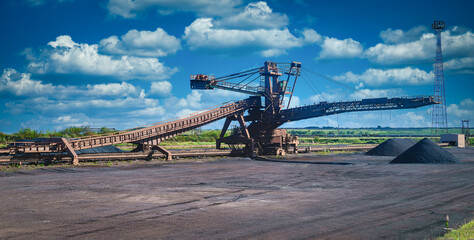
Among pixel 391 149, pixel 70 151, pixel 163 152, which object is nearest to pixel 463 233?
pixel 70 151

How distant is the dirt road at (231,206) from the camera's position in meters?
11.2

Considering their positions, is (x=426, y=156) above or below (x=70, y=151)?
below

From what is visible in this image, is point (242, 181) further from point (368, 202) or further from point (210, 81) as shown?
point (210, 81)

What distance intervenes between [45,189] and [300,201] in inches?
483

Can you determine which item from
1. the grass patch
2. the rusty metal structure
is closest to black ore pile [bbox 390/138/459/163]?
the rusty metal structure

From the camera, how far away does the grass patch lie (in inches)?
385

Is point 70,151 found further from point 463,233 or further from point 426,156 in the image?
point 426,156

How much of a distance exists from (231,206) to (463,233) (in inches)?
305

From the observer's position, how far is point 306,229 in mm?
11344

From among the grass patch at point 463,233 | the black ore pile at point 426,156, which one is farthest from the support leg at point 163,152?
the grass patch at point 463,233

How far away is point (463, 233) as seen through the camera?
10.2 m

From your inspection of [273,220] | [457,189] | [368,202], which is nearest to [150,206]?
[273,220]

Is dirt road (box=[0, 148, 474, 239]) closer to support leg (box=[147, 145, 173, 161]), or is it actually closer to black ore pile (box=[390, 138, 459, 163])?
black ore pile (box=[390, 138, 459, 163])

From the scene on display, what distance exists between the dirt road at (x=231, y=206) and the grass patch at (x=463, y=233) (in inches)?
20.9
